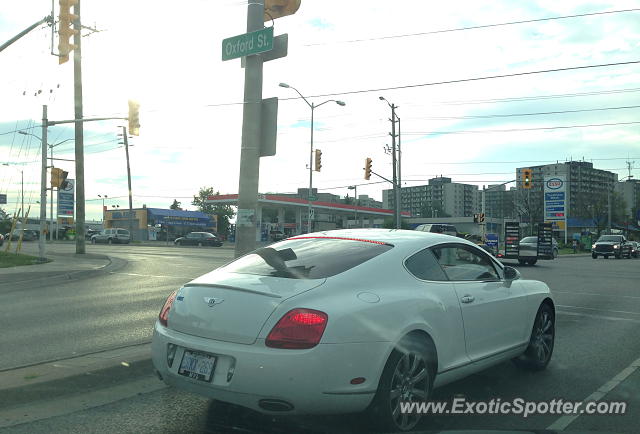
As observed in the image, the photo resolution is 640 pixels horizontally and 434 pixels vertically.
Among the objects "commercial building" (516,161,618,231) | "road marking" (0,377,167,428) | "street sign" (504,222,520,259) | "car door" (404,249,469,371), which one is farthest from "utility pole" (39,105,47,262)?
"commercial building" (516,161,618,231)

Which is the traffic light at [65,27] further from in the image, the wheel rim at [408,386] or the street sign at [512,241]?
the street sign at [512,241]

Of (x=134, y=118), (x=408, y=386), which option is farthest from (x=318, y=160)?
(x=408, y=386)

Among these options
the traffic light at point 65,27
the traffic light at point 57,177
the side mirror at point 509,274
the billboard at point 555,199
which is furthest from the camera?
the billboard at point 555,199

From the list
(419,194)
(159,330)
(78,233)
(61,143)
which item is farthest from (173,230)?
(419,194)

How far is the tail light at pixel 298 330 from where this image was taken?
3.49 meters

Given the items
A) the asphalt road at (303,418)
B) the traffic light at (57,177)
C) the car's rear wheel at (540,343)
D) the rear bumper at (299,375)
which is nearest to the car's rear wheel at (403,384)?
the rear bumper at (299,375)

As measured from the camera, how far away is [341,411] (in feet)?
11.7

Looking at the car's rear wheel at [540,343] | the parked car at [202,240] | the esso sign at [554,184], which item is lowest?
the parked car at [202,240]

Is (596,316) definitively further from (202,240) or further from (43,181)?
(202,240)

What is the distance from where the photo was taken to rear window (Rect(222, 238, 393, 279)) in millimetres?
4152

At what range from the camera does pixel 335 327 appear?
354 cm

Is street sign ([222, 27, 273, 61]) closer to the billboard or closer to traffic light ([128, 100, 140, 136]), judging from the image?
traffic light ([128, 100, 140, 136])

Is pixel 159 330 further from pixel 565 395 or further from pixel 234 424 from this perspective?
pixel 565 395

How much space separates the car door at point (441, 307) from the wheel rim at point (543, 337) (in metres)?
1.56
